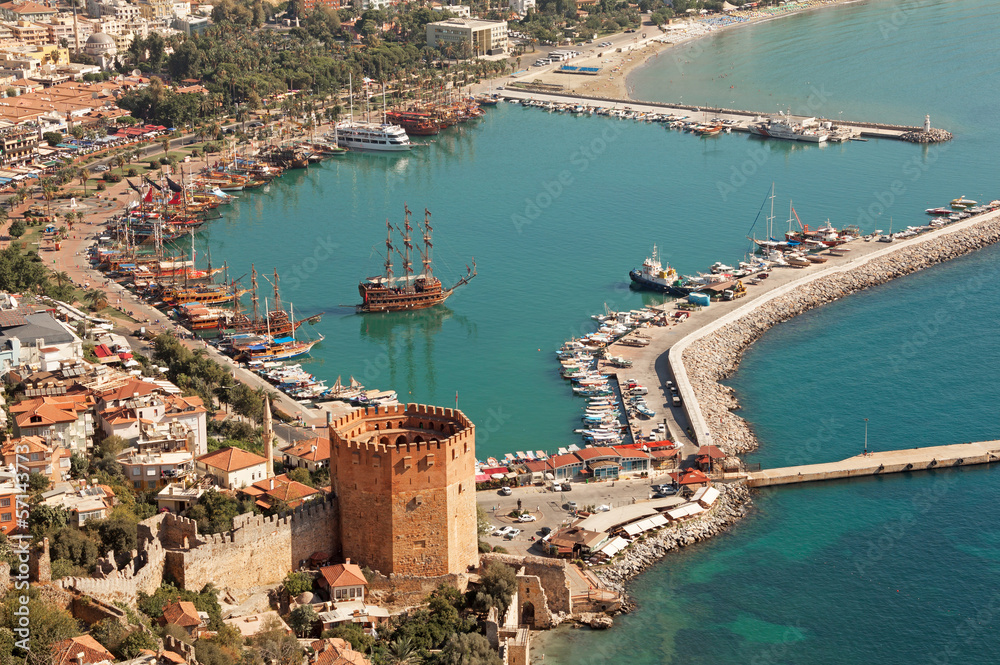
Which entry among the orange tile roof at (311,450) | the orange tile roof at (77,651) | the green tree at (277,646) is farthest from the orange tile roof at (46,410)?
the orange tile roof at (77,651)

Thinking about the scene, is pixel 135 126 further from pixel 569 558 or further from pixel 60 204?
pixel 569 558

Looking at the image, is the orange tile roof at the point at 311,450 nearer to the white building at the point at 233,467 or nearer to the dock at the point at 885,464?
the white building at the point at 233,467

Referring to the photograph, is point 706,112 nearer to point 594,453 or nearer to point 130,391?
point 594,453

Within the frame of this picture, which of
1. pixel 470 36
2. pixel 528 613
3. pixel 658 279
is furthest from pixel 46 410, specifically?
pixel 470 36

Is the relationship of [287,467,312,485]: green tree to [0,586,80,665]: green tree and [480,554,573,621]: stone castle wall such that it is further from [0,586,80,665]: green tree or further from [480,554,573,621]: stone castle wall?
[0,586,80,665]: green tree

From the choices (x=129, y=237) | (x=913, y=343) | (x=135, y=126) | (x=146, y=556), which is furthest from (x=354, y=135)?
(x=146, y=556)

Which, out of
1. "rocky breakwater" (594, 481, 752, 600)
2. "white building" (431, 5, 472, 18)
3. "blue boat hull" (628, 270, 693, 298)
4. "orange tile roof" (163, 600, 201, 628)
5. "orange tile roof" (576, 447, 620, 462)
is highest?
"white building" (431, 5, 472, 18)

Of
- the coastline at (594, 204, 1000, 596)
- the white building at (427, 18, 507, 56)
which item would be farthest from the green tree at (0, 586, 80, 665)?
the white building at (427, 18, 507, 56)
